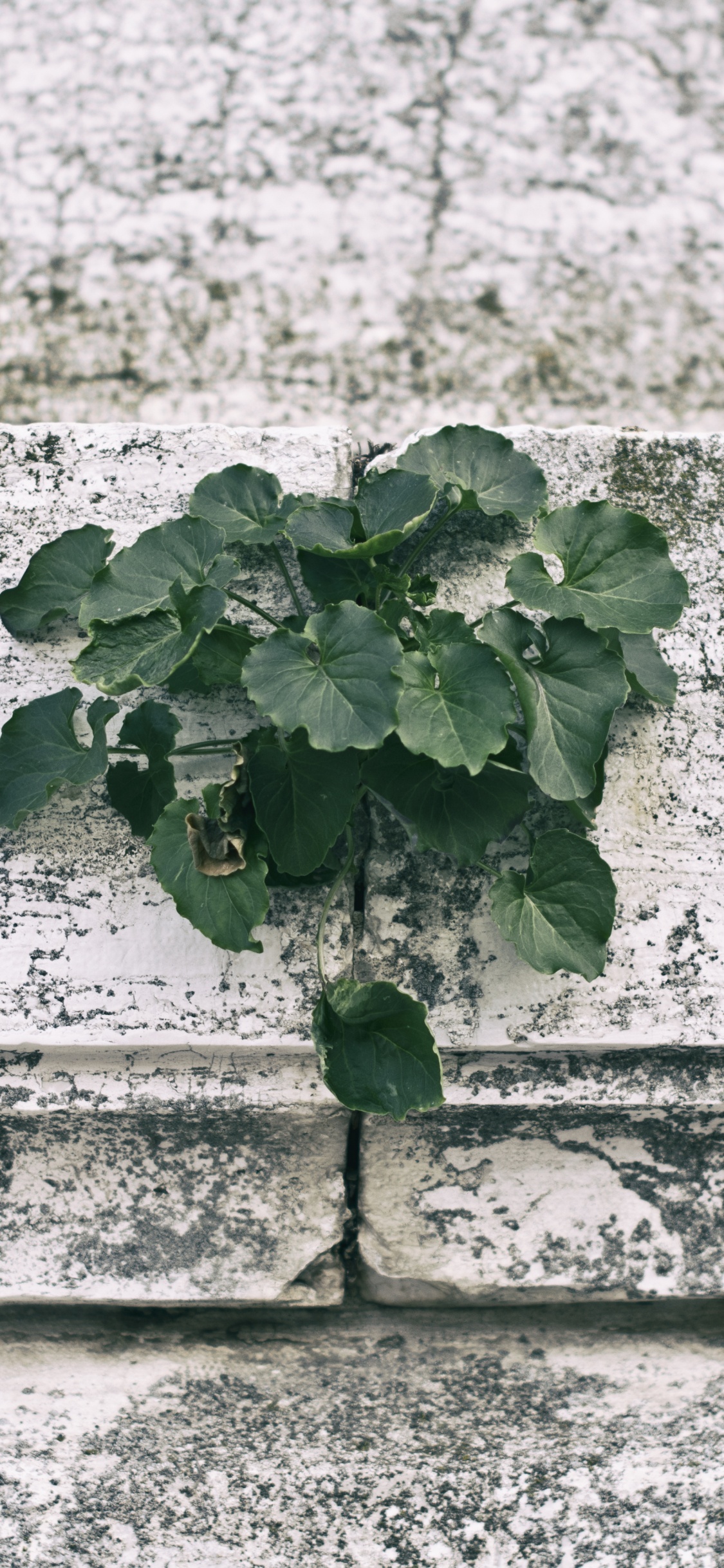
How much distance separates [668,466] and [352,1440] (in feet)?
3.35

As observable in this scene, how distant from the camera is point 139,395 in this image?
184cm

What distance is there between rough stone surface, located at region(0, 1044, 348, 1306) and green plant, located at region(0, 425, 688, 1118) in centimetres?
25

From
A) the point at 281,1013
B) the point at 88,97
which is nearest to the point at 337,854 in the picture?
the point at 281,1013

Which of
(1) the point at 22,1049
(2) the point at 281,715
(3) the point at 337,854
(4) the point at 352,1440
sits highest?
(2) the point at 281,715

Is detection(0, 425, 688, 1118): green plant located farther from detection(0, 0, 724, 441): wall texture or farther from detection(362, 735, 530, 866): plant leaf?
detection(0, 0, 724, 441): wall texture

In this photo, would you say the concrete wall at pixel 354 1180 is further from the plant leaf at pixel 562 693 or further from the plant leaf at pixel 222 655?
the plant leaf at pixel 562 693

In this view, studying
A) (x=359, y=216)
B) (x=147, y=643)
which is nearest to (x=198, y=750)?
(x=147, y=643)

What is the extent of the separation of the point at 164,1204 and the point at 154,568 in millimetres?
614

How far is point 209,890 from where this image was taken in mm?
709

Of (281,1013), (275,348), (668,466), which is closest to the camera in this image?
(281,1013)

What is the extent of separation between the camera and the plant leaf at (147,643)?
677 millimetres

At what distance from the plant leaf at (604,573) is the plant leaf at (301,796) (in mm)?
212

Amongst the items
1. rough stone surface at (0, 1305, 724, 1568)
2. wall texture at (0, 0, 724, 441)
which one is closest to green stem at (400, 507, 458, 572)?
rough stone surface at (0, 1305, 724, 1568)

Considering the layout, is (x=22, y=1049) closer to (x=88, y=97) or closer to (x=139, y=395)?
(x=139, y=395)
